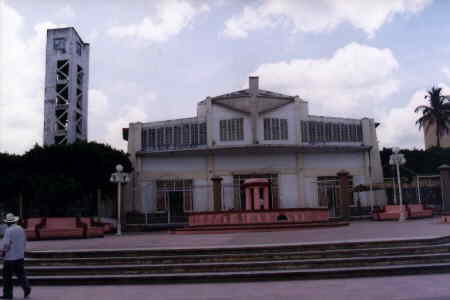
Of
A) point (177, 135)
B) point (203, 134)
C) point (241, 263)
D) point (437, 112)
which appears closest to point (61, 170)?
point (177, 135)

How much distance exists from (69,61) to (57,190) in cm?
2064

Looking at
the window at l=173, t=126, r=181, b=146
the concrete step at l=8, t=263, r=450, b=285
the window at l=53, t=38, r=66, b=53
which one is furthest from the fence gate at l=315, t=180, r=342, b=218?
the window at l=53, t=38, r=66, b=53

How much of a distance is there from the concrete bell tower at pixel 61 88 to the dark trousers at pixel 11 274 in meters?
34.2

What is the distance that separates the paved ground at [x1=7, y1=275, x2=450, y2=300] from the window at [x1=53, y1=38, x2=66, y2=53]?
119 feet

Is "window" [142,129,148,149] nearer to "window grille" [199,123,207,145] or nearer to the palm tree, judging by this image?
"window grille" [199,123,207,145]

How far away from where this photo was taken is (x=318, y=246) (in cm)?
1039

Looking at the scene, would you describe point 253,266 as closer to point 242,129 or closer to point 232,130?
point 242,129

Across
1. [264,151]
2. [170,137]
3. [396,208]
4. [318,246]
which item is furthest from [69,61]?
[318,246]

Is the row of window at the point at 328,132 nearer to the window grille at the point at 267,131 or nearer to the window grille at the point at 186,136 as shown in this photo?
the window grille at the point at 267,131

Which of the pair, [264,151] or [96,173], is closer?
[96,173]

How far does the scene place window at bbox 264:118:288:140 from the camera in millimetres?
34656

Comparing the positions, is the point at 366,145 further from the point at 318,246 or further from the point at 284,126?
the point at 318,246

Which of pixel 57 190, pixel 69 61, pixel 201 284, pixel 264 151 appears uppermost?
pixel 69 61

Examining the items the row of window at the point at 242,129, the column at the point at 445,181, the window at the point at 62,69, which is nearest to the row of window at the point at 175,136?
the row of window at the point at 242,129
